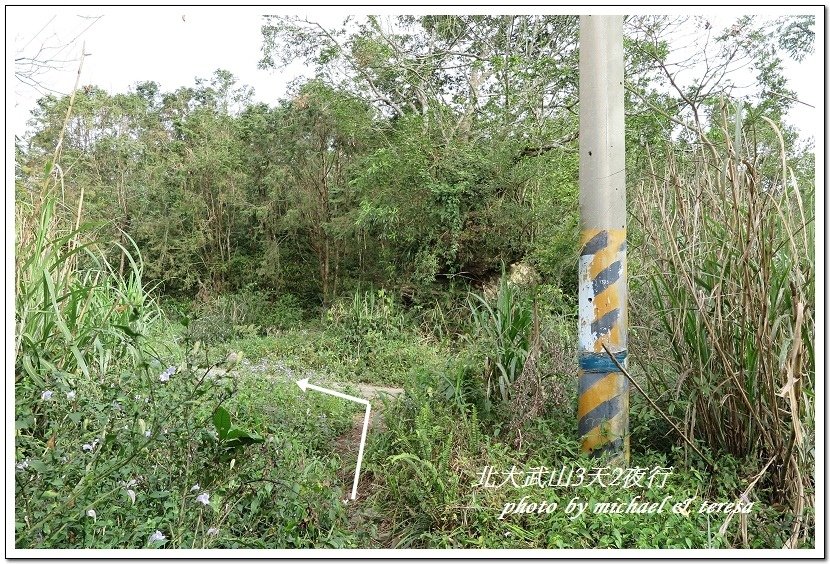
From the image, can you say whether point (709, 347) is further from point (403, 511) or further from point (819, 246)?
point (403, 511)

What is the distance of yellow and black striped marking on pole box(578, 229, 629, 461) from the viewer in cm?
188

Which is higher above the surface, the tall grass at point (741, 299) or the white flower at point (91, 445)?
the tall grass at point (741, 299)

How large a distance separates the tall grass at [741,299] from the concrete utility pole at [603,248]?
0.60 ft

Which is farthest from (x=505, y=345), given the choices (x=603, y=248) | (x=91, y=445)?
(x=91, y=445)

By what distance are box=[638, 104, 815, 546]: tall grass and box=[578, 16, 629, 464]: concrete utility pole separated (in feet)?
0.60

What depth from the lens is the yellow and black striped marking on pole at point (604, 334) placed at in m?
1.88

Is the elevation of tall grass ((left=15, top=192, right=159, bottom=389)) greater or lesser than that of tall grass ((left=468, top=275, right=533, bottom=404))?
greater

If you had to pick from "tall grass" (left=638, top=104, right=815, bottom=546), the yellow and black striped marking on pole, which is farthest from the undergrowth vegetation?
the yellow and black striped marking on pole

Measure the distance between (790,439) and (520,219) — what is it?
3626 millimetres

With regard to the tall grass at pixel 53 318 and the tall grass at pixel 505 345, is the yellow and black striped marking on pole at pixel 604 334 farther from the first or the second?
the tall grass at pixel 53 318

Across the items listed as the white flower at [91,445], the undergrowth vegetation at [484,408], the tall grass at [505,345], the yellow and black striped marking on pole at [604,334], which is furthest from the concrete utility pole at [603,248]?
the white flower at [91,445]

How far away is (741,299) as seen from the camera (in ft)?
5.69

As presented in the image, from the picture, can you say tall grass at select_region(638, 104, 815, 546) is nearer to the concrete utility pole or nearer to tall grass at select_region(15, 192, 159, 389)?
the concrete utility pole

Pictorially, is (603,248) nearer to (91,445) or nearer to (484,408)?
(484,408)
